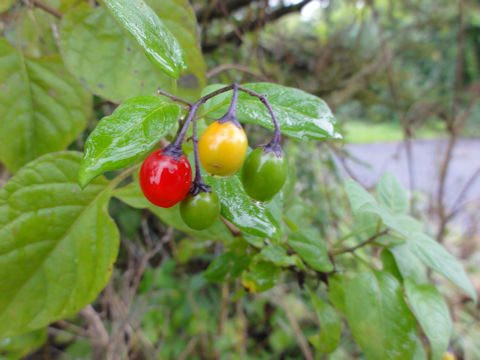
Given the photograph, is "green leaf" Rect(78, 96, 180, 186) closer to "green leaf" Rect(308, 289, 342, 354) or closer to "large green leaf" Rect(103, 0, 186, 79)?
"large green leaf" Rect(103, 0, 186, 79)

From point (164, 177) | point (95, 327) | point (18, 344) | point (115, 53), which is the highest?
point (115, 53)

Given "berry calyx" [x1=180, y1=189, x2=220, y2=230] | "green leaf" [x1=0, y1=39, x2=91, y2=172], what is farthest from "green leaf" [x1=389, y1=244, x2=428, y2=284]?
"green leaf" [x1=0, y1=39, x2=91, y2=172]

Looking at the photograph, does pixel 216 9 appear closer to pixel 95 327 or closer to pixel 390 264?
pixel 390 264

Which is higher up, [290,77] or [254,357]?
[290,77]

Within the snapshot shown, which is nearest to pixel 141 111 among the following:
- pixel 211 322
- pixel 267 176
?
pixel 267 176

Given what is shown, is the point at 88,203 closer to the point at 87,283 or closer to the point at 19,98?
the point at 87,283

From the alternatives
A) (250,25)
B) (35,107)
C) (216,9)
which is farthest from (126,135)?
(250,25)
